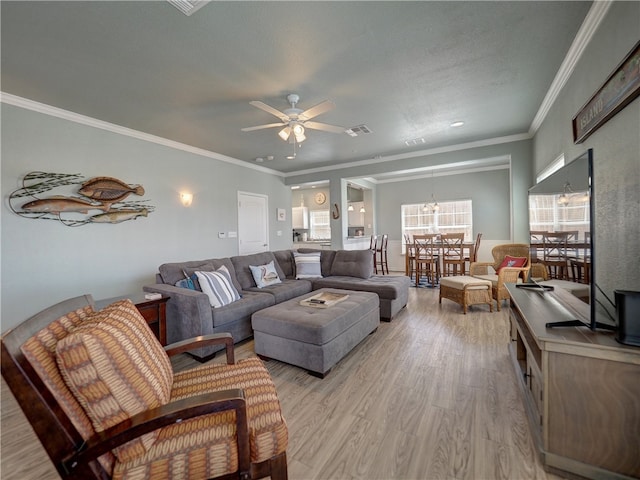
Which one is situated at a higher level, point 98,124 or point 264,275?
point 98,124

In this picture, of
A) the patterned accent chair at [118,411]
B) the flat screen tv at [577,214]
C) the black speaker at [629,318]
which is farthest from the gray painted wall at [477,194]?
the patterned accent chair at [118,411]

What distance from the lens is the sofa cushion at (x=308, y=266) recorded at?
4.48 metres

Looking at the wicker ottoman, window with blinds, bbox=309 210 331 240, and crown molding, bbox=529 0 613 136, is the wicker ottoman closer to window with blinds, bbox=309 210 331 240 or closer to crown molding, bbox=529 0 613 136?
crown molding, bbox=529 0 613 136

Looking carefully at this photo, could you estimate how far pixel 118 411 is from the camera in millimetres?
942

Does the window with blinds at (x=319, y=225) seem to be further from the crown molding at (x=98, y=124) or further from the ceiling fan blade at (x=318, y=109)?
the ceiling fan blade at (x=318, y=109)

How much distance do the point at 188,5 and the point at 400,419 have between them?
2984 mm

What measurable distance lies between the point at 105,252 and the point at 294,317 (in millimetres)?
2827

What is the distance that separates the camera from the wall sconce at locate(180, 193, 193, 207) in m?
4.55

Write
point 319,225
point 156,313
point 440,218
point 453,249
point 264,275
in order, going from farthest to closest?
point 319,225, point 440,218, point 453,249, point 264,275, point 156,313

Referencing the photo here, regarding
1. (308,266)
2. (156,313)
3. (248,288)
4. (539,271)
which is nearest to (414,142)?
(308,266)

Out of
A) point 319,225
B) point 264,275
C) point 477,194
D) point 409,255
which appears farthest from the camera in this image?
point 319,225

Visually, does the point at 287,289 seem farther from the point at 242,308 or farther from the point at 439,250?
the point at 439,250

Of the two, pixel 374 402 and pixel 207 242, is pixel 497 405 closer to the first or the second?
pixel 374 402

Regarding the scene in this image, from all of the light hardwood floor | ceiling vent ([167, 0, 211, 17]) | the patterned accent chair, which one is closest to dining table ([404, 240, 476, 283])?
the light hardwood floor
